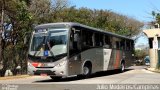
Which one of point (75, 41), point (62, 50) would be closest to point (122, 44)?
point (75, 41)

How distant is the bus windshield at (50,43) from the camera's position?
805 inches

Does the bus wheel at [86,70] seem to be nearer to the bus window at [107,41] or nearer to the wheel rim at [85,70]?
the wheel rim at [85,70]

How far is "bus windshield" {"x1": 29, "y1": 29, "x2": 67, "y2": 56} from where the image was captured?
20452 millimetres

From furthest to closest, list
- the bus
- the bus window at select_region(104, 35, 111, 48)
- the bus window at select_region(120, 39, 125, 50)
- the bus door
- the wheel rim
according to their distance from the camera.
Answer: the bus window at select_region(120, 39, 125, 50), the bus window at select_region(104, 35, 111, 48), the wheel rim, the bus door, the bus

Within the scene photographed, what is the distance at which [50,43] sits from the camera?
20.6 metres

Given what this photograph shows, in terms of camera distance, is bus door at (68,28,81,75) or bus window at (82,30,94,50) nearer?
bus door at (68,28,81,75)

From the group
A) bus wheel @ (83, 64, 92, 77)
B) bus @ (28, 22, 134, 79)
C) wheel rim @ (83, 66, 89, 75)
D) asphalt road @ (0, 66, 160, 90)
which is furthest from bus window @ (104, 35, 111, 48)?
asphalt road @ (0, 66, 160, 90)

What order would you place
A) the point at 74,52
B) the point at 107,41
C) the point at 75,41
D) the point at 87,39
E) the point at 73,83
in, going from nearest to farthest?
the point at 73,83 → the point at 74,52 → the point at 75,41 → the point at 87,39 → the point at 107,41

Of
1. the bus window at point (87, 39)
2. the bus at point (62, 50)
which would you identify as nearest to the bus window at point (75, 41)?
the bus at point (62, 50)

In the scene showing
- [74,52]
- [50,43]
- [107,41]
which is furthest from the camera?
[107,41]

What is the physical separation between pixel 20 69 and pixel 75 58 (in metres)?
19.7

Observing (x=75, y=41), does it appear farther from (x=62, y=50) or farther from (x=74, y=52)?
(x=62, y=50)

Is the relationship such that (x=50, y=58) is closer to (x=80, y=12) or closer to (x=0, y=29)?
(x=0, y=29)

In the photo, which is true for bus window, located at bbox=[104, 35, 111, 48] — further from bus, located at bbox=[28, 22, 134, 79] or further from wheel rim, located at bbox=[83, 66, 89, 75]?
wheel rim, located at bbox=[83, 66, 89, 75]
